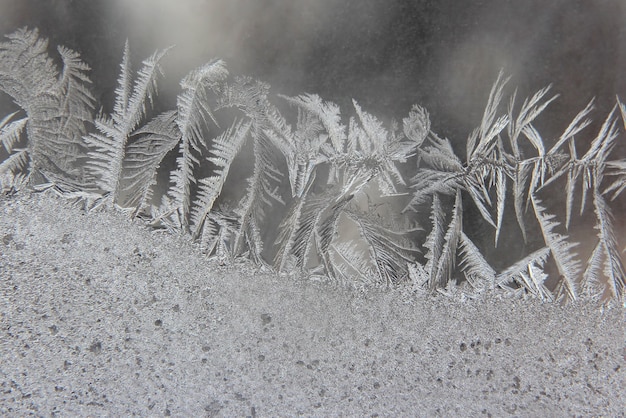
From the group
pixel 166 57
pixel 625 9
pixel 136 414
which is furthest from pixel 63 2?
pixel 625 9

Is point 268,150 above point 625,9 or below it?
below

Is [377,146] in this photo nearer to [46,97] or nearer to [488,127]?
[488,127]

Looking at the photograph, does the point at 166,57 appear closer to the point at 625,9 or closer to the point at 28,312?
the point at 28,312

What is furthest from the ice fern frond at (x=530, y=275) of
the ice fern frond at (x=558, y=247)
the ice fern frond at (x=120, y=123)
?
the ice fern frond at (x=120, y=123)

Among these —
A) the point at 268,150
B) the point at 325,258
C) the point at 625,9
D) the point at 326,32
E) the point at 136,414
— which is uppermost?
the point at 625,9

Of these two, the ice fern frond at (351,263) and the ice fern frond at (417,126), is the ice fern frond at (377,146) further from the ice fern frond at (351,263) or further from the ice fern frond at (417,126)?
the ice fern frond at (351,263)
